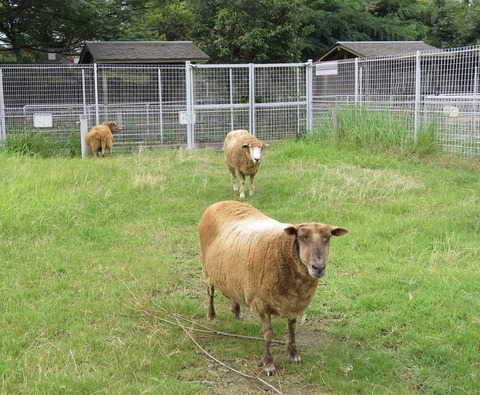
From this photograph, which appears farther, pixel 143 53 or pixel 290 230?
pixel 143 53

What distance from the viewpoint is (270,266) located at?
12.7 ft

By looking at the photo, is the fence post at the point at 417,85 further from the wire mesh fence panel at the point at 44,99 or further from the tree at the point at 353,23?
the tree at the point at 353,23

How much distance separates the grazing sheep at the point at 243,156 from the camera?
8.98 meters

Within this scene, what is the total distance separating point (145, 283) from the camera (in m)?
5.41

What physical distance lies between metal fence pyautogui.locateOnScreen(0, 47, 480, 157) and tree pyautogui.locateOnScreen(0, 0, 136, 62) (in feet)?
17.6

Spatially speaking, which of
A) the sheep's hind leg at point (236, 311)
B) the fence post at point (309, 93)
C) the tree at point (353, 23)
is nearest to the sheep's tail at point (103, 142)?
the fence post at point (309, 93)

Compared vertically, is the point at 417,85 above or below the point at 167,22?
below

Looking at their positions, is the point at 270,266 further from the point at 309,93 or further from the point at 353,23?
the point at 353,23

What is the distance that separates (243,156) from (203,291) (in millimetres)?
4143

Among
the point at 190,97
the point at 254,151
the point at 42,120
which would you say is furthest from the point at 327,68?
the point at 42,120

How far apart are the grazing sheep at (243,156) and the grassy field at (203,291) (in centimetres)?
39

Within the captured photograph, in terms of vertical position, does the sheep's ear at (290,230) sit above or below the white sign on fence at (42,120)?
below

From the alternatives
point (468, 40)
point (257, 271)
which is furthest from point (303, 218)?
point (468, 40)

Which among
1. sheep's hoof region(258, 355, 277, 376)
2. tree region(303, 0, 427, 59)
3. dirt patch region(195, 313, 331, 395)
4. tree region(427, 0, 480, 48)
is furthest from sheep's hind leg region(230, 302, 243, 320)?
tree region(427, 0, 480, 48)
